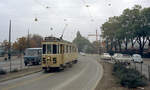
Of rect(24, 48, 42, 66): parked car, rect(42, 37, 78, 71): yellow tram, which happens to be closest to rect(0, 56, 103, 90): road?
rect(42, 37, 78, 71): yellow tram

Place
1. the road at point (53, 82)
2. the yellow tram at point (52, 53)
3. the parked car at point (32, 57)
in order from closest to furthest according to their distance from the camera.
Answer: the road at point (53, 82) → the yellow tram at point (52, 53) → the parked car at point (32, 57)

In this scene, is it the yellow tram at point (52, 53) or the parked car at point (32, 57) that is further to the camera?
the parked car at point (32, 57)

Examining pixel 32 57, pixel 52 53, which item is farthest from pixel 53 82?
pixel 32 57

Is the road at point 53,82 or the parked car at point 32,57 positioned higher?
the parked car at point 32,57

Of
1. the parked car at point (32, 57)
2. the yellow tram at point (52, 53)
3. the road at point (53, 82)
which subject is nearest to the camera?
the road at point (53, 82)

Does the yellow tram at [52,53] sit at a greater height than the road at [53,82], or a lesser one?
greater

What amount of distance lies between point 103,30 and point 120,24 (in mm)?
11629

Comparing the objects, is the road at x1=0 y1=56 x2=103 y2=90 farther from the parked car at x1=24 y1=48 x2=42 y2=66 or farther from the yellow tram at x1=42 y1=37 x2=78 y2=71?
the parked car at x1=24 y1=48 x2=42 y2=66

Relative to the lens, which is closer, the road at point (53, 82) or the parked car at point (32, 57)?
the road at point (53, 82)

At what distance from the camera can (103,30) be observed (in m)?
64.7

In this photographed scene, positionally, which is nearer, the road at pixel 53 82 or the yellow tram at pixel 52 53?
the road at pixel 53 82

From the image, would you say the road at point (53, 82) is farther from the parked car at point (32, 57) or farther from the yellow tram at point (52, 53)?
the parked car at point (32, 57)

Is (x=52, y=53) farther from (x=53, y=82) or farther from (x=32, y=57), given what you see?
(x=32, y=57)

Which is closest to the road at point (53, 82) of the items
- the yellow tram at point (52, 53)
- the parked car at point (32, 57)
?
the yellow tram at point (52, 53)
